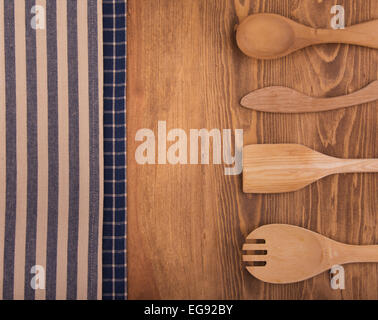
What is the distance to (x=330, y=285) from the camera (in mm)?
694

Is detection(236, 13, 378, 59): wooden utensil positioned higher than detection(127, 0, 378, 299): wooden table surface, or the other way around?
detection(236, 13, 378, 59): wooden utensil

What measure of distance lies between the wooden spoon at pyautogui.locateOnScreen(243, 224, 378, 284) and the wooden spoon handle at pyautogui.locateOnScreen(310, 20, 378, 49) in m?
0.31

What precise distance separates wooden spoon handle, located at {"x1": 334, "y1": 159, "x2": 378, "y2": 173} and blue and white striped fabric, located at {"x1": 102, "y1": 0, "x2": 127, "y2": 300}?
1.16ft

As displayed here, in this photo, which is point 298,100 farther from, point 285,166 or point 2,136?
point 2,136

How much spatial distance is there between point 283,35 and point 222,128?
17cm

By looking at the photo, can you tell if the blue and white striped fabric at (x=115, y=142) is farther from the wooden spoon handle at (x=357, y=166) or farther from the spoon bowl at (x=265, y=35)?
the wooden spoon handle at (x=357, y=166)

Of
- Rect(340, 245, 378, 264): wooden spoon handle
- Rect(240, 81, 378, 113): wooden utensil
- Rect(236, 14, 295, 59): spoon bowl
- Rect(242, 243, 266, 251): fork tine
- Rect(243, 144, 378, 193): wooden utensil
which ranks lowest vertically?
Rect(340, 245, 378, 264): wooden spoon handle

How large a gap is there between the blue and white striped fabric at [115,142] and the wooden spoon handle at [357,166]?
0.35m

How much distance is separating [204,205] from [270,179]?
116 millimetres

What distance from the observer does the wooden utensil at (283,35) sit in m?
0.67

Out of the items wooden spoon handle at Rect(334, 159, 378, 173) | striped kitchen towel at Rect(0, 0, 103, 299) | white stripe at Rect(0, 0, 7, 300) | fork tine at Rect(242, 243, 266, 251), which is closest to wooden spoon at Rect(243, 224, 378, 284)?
fork tine at Rect(242, 243, 266, 251)

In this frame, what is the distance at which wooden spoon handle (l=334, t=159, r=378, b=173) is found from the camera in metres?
0.67

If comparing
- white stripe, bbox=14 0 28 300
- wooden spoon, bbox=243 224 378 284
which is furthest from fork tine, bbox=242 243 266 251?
white stripe, bbox=14 0 28 300

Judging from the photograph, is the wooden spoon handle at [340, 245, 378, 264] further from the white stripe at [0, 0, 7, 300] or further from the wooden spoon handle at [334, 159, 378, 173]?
the white stripe at [0, 0, 7, 300]
